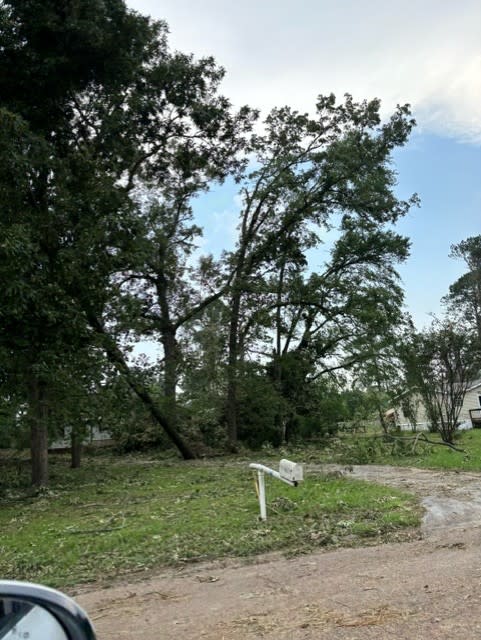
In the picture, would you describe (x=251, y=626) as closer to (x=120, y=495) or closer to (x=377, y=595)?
(x=377, y=595)

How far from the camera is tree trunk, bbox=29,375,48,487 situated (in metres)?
13.1

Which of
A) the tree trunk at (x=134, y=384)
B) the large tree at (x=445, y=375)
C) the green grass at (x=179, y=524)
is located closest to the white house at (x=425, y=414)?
the large tree at (x=445, y=375)

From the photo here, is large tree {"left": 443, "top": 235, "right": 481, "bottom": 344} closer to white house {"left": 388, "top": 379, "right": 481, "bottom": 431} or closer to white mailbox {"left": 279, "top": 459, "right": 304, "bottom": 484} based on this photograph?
white house {"left": 388, "top": 379, "right": 481, "bottom": 431}

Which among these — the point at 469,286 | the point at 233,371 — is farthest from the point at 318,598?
the point at 469,286

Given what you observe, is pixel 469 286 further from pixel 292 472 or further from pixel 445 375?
pixel 292 472

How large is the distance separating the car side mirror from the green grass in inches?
168

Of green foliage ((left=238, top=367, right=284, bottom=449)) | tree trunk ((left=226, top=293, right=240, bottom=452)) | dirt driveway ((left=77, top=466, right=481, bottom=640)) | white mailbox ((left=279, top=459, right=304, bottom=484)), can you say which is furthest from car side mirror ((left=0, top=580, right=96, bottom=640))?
green foliage ((left=238, top=367, right=284, bottom=449))

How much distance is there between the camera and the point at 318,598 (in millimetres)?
4422

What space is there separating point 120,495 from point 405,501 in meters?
5.55

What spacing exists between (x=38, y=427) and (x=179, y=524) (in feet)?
23.8

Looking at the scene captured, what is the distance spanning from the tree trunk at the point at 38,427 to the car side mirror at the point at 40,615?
38.1ft

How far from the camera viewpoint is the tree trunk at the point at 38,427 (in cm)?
1308

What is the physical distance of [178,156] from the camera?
66.7 feet

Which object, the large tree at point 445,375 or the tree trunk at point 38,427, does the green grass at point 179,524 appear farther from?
the large tree at point 445,375
